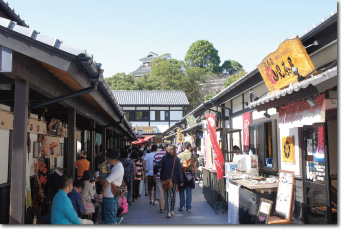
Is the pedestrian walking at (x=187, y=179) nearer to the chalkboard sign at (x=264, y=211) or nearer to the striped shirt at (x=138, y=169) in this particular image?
the striped shirt at (x=138, y=169)

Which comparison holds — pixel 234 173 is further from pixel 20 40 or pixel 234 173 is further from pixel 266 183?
pixel 20 40

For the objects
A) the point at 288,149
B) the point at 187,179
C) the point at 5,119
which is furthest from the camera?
the point at 187,179

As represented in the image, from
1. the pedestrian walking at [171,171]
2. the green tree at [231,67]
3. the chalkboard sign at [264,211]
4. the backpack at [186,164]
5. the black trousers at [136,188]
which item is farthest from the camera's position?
the green tree at [231,67]

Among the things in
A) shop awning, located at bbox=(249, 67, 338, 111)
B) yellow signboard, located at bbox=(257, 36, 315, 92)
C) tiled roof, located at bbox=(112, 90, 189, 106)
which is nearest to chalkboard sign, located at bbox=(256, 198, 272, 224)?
shop awning, located at bbox=(249, 67, 338, 111)

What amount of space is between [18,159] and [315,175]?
540cm

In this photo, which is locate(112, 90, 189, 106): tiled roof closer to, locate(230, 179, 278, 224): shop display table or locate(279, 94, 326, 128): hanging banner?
locate(230, 179, 278, 224): shop display table

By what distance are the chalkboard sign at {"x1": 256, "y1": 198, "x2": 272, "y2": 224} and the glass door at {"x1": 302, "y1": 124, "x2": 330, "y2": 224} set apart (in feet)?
3.56

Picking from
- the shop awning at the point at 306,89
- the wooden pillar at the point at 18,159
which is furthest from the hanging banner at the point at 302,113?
the wooden pillar at the point at 18,159

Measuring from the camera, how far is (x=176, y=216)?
28.3 feet

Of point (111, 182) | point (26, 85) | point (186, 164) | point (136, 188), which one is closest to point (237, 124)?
point (186, 164)

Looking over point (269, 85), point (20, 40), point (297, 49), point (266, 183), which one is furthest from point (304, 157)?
point (20, 40)

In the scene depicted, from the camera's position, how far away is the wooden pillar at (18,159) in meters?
3.92

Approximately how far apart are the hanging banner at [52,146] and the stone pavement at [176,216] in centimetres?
257

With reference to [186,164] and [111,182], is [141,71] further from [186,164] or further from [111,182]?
[111,182]
